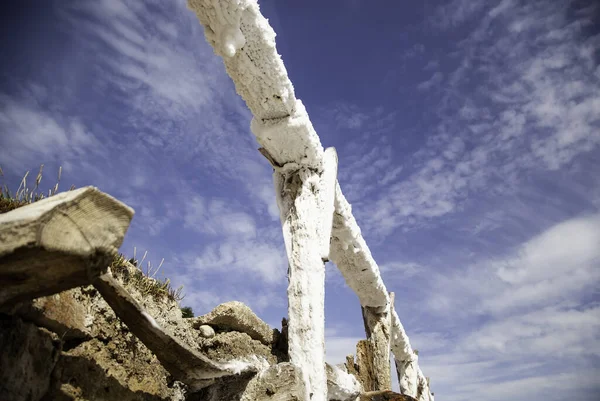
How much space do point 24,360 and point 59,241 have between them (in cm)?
91

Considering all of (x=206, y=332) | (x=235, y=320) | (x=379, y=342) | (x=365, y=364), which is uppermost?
(x=379, y=342)

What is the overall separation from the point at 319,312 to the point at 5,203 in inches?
118

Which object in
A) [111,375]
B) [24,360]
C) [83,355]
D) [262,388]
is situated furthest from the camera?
[262,388]

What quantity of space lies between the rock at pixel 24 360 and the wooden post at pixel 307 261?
2.33 m

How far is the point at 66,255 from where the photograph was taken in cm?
150

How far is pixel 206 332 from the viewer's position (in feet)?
12.8

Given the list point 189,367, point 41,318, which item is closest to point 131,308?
point 41,318

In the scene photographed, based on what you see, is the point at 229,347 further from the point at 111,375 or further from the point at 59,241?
the point at 59,241

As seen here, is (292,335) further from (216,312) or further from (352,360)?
(352,360)

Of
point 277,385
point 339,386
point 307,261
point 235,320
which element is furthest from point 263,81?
point 339,386

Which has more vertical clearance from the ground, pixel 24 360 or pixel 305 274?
pixel 305 274

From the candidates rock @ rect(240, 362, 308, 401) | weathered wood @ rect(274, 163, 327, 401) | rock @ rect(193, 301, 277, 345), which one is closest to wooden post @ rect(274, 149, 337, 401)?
weathered wood @ rect(274, 163, 327, 401)

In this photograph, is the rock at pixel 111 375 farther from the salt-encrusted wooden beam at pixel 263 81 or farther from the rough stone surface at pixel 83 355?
the salt-encrusted wooden beam at pixel 263 81

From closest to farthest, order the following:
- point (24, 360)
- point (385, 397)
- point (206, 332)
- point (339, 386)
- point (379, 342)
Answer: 1. point (24, 360)
2. point (206, 332)
3. point (385, 397)
4. point (339, 386)
5. point (379, 342)
